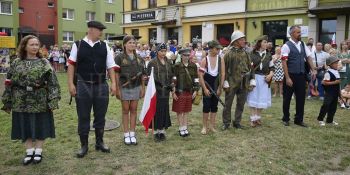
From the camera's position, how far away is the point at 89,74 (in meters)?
5.34

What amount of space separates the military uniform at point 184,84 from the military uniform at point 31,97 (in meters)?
2.30

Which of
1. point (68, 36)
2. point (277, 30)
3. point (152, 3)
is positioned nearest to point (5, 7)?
point (68, 36)

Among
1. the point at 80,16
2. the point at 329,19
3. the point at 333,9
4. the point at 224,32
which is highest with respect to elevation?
the point at 80,16

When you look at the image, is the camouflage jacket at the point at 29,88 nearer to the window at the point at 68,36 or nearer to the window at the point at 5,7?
the window at the point at 5,7

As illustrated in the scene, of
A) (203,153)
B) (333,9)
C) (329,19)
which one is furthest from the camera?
(329,19)

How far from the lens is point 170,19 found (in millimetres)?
24641

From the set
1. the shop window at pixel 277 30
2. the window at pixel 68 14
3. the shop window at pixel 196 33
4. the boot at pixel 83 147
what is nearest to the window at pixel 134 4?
the shop window at pixel 196 33

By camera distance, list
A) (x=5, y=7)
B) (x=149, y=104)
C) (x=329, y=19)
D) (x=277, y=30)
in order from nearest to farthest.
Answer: (x=149, y=104)
(x=329, y=19)
(x=277, y=30)
(x=5, y=7)

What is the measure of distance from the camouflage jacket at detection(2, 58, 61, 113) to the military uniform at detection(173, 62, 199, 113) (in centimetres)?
235

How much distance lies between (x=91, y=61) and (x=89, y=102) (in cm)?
63

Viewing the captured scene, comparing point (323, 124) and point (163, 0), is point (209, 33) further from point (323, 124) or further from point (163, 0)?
point (323, 124)

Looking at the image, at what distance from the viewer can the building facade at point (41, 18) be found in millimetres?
41594

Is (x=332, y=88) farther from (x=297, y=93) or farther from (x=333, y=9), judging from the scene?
(x=333, y=9)

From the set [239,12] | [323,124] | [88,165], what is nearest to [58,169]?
[88,165]
